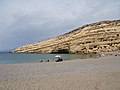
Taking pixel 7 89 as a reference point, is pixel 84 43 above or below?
above

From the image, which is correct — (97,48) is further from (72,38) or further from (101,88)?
(101,88)

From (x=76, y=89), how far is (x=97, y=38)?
263 ft

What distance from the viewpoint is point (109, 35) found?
9156 cm

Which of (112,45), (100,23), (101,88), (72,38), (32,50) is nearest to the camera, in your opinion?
(101,88)

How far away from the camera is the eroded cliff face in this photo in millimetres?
87188

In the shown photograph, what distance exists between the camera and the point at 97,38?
91500mm

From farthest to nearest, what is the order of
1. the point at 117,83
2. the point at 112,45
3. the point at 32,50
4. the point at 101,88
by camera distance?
1. the point at 32,50
2. the point at 112,45
3. the point at 117,83
4. the point at 101,88

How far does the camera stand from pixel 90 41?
9125cm

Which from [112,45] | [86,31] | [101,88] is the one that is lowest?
[101,88]

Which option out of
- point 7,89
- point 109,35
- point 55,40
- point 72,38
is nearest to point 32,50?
point 55,40

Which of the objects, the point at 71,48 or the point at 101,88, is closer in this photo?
the point at 101,88

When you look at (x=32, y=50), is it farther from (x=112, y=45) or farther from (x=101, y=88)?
(x=101, y=88)

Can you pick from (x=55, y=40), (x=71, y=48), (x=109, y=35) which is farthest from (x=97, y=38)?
(x=55, y=40)

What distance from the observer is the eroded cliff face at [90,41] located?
286 ft
